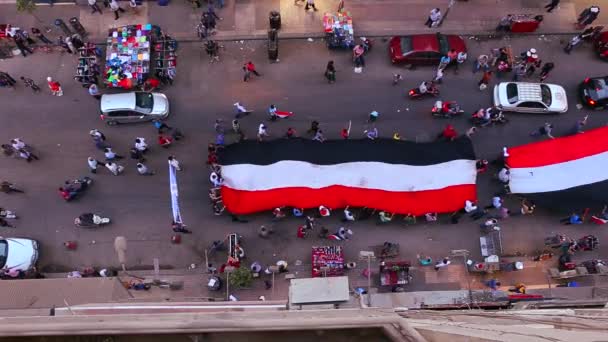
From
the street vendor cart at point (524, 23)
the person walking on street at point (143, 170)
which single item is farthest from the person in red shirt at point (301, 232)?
the street vendor cart at point (524, 23)

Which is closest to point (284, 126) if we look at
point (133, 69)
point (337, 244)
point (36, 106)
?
point (337, 244)

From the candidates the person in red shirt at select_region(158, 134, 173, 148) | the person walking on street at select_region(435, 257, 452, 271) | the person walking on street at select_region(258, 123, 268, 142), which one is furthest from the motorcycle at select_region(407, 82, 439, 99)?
the person in red shirt at select_region(158, 134, 173, 148)

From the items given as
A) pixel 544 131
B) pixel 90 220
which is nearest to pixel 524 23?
pixel 544 131

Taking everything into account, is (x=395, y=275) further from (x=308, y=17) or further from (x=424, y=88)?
(x=308, y=17)

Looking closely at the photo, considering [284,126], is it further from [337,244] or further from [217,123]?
[337,244]

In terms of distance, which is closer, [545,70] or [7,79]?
[7,79]

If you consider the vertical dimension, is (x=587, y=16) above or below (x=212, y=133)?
above

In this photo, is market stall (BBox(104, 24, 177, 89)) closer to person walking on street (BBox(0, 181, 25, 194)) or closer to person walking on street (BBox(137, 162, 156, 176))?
person walking on street (BBox(137, 162, 156, 176))

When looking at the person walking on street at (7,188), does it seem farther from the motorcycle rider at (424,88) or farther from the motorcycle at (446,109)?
the motorcycle at (446,109)
